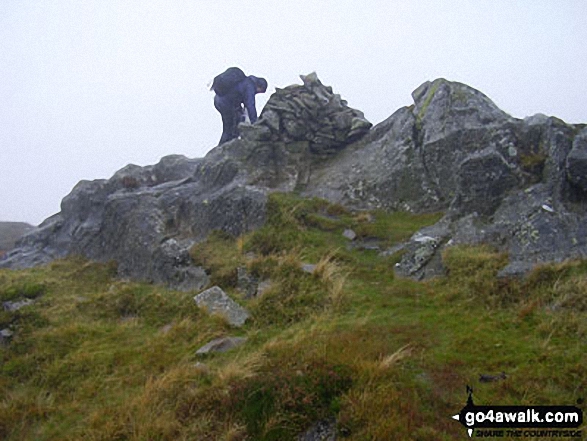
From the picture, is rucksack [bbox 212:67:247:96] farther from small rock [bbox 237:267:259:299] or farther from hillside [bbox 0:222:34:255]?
hillside [bbox 0:222:34:255]

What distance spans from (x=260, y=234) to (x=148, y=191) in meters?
8.24

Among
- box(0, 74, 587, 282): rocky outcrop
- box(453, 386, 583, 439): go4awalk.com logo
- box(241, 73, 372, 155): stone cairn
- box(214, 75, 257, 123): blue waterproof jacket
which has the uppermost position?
box(214, 75, 257, 123): blue waterproof jacket

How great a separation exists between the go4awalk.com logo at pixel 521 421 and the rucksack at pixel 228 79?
69.2 ft

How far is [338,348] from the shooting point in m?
7.99

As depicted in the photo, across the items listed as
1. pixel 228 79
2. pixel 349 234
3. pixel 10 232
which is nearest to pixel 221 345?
pixel 349 234

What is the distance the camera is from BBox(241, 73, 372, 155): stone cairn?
67.7ft

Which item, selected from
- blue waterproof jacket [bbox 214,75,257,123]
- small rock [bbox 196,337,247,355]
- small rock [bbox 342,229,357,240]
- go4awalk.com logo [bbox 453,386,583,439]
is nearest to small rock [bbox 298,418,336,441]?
go4awalk.com logo [bbox 453,386,583,439]

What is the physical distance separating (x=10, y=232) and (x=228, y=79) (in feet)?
101

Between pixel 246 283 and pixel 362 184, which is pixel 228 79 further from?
pixel 246 283

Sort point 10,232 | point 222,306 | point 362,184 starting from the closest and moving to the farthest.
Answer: point 222,306
point 362,184
point 10,232

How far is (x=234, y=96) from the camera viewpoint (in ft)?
79.6

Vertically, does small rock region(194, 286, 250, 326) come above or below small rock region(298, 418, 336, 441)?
above

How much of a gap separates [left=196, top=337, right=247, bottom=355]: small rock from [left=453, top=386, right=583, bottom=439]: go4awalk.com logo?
4.92 metres

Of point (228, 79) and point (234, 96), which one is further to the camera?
point (234, 96)
